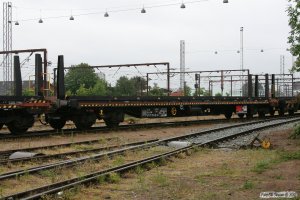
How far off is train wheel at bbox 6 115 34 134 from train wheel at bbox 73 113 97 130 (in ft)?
9.67

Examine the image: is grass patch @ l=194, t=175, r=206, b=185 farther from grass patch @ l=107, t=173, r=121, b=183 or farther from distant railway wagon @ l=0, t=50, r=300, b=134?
distant railway wagon @ l=0, t=50, r=300, b=134

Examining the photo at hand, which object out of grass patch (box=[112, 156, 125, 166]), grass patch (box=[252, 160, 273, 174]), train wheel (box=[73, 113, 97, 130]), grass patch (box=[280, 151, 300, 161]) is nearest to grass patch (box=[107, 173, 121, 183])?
grass patch (box=[112, 156, 125, 166])

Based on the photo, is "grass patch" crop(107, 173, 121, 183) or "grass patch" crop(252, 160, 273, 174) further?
"grass patch" crop(252, 160, 273, 174)

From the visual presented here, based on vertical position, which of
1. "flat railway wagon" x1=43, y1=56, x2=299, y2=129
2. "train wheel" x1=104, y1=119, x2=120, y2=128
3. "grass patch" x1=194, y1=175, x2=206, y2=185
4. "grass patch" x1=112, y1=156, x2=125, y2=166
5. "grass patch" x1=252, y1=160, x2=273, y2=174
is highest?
"flat railway wagon" x1=43, y1=56, x2=299, y2=129

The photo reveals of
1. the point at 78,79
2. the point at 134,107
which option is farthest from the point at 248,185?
the point at 78,79

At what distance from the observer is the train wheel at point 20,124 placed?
1817 cm

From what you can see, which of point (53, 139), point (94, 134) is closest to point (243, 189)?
point (53, 139)

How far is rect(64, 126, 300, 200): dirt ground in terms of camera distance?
762 cm

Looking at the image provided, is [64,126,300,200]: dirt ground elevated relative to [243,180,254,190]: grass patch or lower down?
lower down

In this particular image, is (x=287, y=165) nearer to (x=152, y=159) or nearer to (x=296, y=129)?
(x=152, y=159)

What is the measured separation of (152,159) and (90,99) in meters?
10.3

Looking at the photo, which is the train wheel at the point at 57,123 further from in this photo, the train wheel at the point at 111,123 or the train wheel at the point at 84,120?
the train wheel at the point at 111,123

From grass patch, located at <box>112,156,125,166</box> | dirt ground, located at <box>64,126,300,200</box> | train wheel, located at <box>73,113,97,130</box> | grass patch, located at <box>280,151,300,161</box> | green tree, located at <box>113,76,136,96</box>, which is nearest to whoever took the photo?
dirt ground, located at <box>64,126,300,200</box>

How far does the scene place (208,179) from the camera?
9094 mm
